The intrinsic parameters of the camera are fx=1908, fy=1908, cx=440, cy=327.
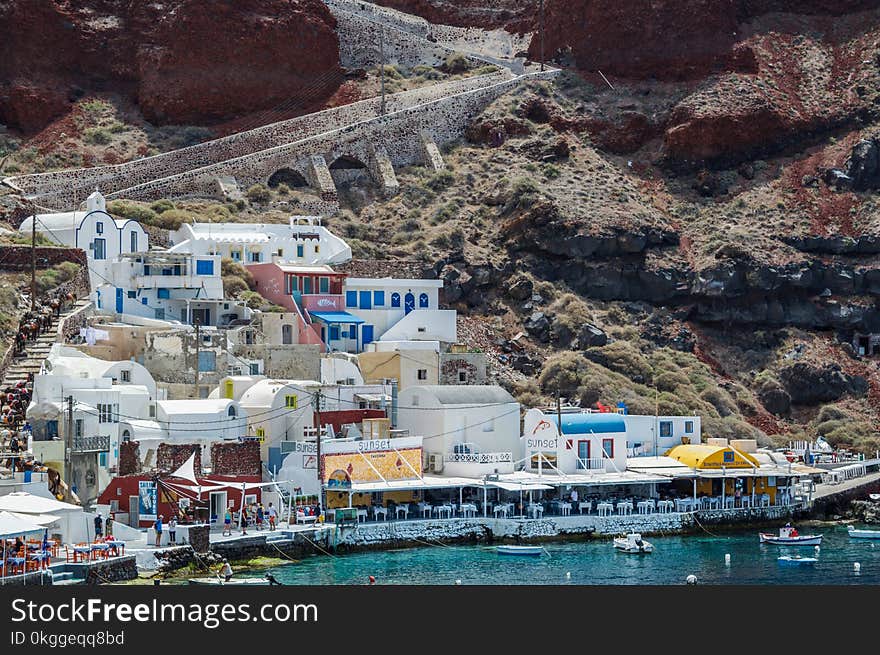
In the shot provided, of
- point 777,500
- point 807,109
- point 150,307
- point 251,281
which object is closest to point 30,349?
point 150,307

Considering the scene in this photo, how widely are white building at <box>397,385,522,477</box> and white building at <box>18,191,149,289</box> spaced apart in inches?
679

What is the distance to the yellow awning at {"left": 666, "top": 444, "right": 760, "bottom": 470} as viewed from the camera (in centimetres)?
7325

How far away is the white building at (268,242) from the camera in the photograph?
3440 inches

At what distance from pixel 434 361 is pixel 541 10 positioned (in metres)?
41.4

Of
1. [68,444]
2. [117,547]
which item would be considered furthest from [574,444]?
[117,547]

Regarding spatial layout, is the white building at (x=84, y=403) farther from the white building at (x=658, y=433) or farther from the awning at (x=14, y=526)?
the white building at (x=658, y=433)

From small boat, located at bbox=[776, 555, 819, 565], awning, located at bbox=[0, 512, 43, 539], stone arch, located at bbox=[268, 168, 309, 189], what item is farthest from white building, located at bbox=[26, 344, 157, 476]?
stone arch, located at bbox=[268, 168, 309, 189]

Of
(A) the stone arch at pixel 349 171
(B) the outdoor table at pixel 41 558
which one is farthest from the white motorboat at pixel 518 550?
(A) the stone arch at pixel 349 171

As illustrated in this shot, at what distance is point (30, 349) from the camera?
70500 mm

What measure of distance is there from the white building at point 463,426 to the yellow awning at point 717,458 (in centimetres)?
686

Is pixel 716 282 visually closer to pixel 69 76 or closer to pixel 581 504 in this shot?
pixel 581 504

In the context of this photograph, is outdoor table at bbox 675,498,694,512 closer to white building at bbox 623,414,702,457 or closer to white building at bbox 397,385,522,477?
white building at bbox 623,414,702,457

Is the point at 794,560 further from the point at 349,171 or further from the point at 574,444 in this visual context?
the point at 349,171

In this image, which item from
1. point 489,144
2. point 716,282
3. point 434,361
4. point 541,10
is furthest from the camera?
point 541,10
